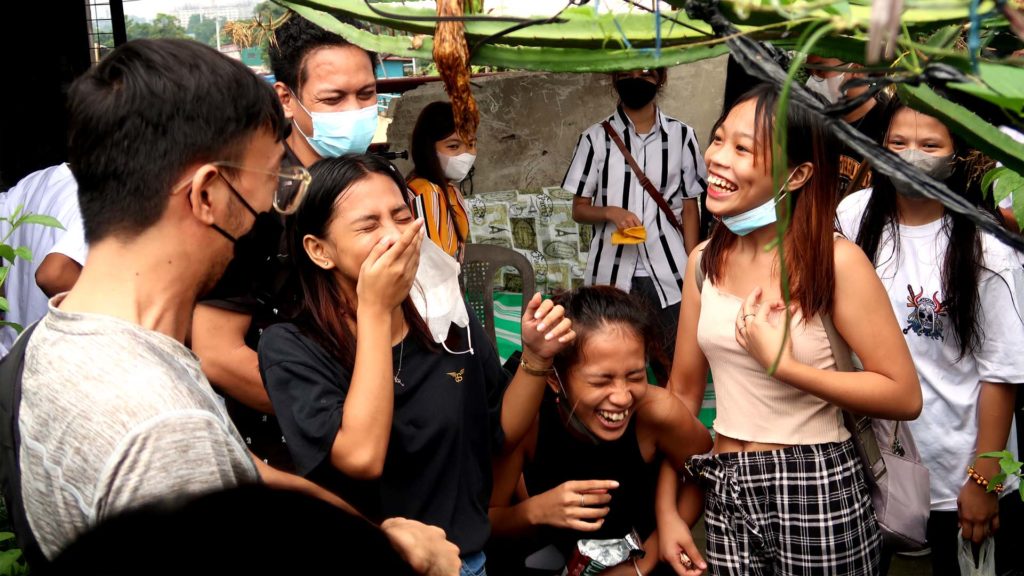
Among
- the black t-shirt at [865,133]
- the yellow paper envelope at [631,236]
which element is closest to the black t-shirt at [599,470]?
the black t-shirt at [865,133]

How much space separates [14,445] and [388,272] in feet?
2.60

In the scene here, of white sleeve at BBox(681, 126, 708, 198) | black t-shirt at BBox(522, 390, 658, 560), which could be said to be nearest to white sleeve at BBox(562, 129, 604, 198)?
white sleeve at BBox(681, 126, 708, 198)

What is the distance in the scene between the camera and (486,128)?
6.40 m

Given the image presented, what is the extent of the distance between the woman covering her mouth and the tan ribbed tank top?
19 centimetres

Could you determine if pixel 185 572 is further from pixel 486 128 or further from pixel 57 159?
pixel 486 128

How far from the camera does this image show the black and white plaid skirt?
234cm

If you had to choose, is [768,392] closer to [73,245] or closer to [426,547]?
[426,547]

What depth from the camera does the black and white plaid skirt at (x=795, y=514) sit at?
7.68ft

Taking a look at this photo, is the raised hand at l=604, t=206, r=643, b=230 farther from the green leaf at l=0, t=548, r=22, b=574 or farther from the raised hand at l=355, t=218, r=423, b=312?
the green leaf at l=0, t=548, r=22, b=574

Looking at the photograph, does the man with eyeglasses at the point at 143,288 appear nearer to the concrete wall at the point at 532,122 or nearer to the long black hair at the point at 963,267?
the long black hair at the point at 963,267

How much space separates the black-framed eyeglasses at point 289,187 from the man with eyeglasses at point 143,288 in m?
0.04

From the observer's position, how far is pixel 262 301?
2404 mm

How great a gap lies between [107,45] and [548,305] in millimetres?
4695

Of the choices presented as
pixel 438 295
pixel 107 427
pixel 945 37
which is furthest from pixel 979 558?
pixel 107 427
